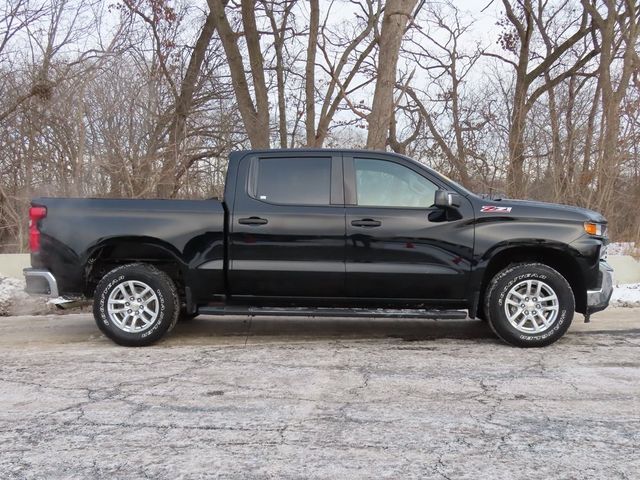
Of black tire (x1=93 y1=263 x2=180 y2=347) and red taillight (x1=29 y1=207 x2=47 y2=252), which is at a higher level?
red taillight (x1=29 y1=207 x2=47 y2=252)

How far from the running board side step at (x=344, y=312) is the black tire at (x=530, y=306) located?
0.34m

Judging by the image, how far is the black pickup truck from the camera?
17.6 feet

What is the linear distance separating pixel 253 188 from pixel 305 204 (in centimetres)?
56

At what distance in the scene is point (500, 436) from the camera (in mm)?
3295

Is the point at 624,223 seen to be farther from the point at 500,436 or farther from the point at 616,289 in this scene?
the point at 500,436

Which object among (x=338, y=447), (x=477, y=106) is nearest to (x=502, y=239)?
(x=338, y=447)

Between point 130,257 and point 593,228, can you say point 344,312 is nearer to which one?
point 130,257

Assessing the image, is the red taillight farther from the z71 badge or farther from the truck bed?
the z71 badge

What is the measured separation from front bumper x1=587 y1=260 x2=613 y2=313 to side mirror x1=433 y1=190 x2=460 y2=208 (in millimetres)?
1564

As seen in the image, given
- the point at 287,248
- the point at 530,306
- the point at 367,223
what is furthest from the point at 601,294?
the point at 287,248

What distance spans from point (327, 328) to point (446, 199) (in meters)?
2.17

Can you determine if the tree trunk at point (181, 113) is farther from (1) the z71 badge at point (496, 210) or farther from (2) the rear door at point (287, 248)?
(1) the z71 badge at point (496, 210)

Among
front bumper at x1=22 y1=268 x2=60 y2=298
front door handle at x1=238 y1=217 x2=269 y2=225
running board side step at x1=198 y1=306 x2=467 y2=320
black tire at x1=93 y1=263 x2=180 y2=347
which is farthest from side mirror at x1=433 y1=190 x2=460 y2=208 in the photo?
front bumper at x1=22 y1=268 x2=60 y2=298

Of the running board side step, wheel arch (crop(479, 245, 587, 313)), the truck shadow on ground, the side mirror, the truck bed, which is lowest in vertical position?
the truck shadow on ground
